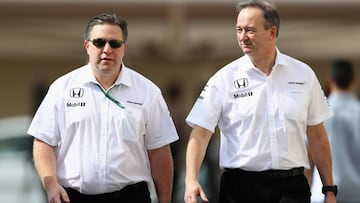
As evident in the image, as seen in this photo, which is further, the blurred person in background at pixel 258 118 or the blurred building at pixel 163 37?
the blurred building at pixel 163 37

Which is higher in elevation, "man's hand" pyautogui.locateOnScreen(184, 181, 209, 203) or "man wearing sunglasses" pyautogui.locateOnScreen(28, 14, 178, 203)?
"man wearing sunglasses" pyautogui.locateOnScreen(28, 14, 178, 203)

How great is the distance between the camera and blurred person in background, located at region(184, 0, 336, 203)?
7215 millimetres

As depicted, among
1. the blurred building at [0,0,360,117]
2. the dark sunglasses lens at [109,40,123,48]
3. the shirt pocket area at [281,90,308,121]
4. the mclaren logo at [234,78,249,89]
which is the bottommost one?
the blurred building at [0,0,360,117]

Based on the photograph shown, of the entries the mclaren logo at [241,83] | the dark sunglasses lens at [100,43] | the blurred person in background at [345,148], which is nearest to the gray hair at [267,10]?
the mclaren logo at [241,83]

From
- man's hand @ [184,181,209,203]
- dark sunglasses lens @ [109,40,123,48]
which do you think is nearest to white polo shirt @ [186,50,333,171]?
man's hand @ [184,181,209,203]

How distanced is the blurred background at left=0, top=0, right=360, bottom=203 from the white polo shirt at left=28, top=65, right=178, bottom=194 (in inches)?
376

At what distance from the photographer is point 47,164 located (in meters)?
7.18

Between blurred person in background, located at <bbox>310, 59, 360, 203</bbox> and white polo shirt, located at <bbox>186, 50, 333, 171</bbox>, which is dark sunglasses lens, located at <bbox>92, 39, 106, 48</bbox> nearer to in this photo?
white polo shirt, located at <bbox>186, 50, 333, 171</bbox>

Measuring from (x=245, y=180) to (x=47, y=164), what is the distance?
132 centimetres

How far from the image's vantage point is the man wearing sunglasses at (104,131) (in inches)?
283

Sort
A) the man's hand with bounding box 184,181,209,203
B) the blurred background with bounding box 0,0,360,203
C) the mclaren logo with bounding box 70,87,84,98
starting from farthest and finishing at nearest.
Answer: the blurred background with bounding box 0,0,360,203 → the mclaren logo with bounding box 70,87,84,98 → the man's hand with bounding box 184,181,209,203

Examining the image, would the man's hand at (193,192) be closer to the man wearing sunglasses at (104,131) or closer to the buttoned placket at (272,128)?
the man wearing sunglasses at (104,131)

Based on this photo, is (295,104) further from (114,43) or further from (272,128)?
(114,43)

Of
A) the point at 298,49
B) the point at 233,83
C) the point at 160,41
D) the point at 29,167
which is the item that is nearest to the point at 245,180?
the point at 233,83
